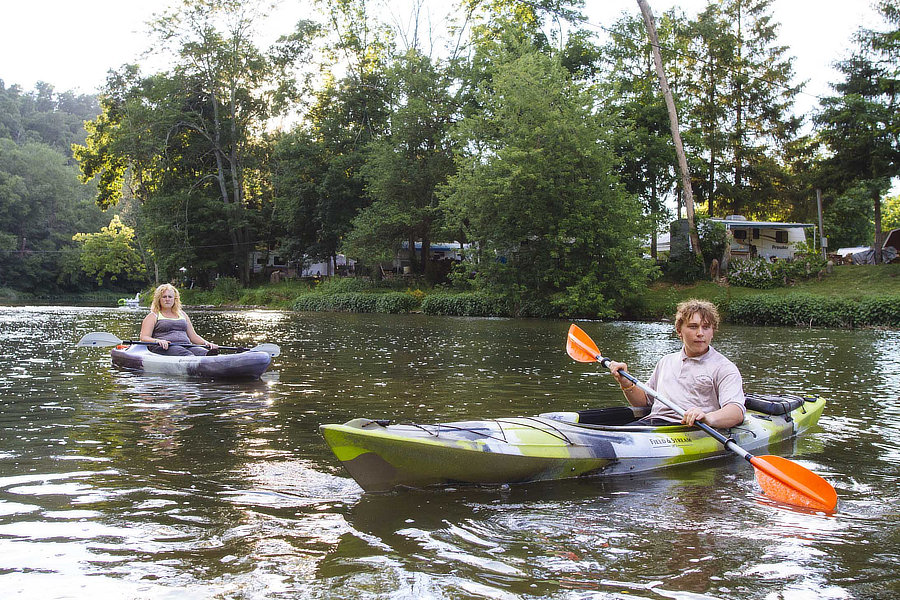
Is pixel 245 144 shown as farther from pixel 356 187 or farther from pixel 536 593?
pixel 536 593

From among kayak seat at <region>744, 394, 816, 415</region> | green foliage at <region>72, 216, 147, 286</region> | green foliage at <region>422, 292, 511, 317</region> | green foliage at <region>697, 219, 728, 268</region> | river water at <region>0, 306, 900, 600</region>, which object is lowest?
river water at <region>0, 306, 900, 600</region>

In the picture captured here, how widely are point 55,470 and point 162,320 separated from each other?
217 inches

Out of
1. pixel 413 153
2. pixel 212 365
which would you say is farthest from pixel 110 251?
pixel 212 365

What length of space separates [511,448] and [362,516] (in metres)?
1.09

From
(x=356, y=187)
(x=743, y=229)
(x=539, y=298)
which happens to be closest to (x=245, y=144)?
(x=356, y=187)

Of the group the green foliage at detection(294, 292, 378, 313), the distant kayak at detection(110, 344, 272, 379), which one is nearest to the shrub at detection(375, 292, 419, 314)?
the green foliage at detection(294, 292, 378, 313)

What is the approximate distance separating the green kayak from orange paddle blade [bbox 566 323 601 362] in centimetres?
121

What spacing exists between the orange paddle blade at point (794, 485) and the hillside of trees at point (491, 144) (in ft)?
65.5

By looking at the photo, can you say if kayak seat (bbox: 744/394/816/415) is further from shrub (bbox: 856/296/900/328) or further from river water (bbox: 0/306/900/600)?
shrub (bbox: 856/296/900/328)

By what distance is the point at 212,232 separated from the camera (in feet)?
145

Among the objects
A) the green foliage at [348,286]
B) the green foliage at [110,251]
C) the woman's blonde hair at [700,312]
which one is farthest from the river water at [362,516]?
the green foliage at [110,251]

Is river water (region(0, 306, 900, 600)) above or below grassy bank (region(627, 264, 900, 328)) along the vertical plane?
below

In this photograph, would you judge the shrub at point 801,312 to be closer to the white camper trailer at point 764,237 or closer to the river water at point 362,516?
the white camper trailer at point 764,237

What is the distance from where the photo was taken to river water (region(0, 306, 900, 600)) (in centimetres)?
339
